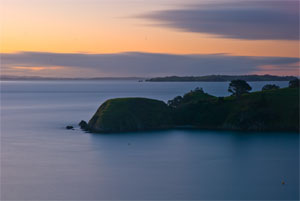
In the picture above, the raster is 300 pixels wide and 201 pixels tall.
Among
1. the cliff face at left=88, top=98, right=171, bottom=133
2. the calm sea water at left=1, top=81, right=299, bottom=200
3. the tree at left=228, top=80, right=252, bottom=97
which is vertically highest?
the tree at left=228, top=80, right=252, bottom=97

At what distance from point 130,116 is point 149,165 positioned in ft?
98.3

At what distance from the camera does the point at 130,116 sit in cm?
8612

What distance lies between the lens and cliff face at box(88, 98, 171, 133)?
83688mm

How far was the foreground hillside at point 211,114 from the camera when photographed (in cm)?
8369

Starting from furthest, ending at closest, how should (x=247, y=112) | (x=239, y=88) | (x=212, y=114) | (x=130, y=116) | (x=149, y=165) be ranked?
(x=239, y=88) → (x=212, y=114) → (x=130, y=116) → (x=247, y=112) → (x=149, y=165)

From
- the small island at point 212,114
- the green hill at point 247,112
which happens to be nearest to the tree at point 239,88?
the small island at point 212,114

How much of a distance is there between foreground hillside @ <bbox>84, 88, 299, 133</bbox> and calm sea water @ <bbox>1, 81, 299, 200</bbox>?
3.84 m

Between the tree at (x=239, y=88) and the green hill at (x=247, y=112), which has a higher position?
the tree at (x=239, y=88)

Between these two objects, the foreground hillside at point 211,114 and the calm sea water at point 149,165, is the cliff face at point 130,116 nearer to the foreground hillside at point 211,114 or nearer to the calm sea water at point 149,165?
the foreground hillside at point 211,114

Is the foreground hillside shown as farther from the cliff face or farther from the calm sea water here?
the calm sea water

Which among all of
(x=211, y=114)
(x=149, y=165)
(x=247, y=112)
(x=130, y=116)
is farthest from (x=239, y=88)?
(x=149, y=165)

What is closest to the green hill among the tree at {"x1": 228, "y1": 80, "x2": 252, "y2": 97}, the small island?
the small island

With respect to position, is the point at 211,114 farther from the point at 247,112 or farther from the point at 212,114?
the point at 247,112

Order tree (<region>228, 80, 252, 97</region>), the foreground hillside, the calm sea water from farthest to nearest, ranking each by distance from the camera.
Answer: tree (<region>228, 80, 252, 97</region>) < the foreground hillside < the calm sea water
